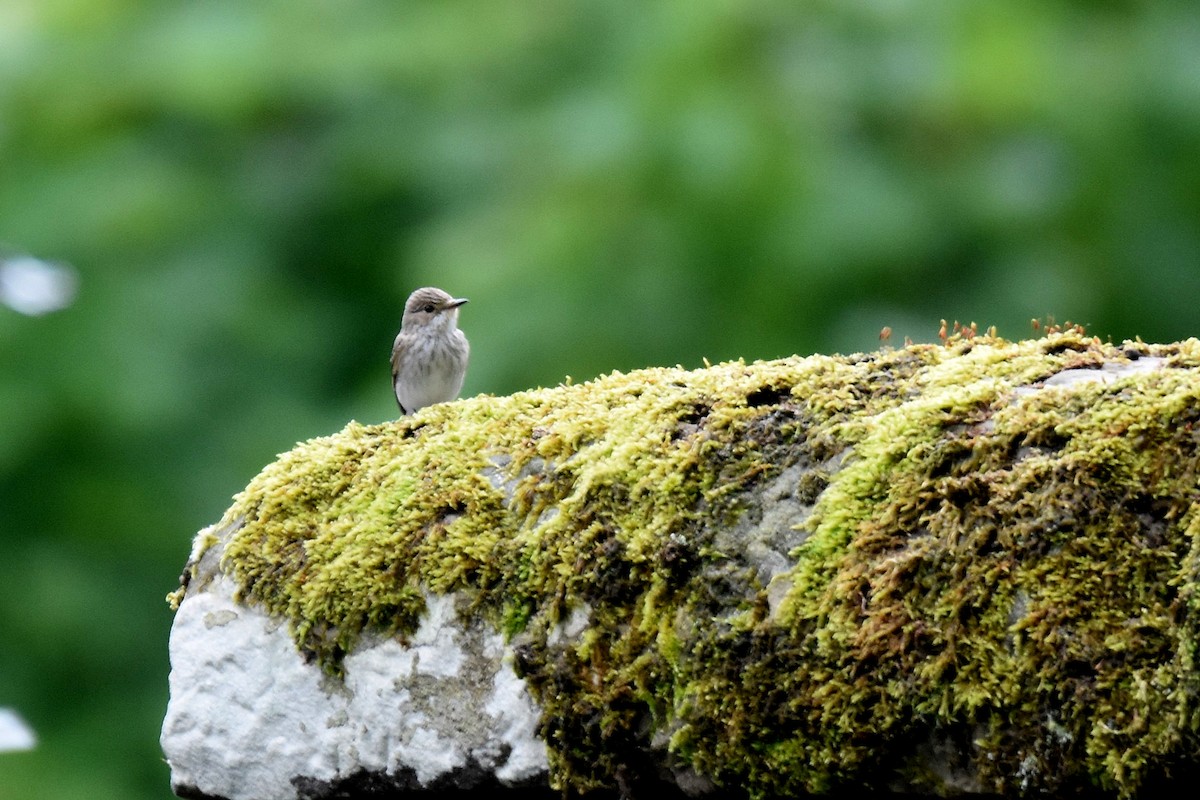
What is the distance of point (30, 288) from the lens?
2812 millimetres

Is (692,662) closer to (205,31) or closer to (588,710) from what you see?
(588,710)

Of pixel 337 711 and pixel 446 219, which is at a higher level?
pixel 446 219

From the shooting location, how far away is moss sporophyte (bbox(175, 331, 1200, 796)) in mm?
2402

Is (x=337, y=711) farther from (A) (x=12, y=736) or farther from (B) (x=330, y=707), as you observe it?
(A) (x=12, y=736)

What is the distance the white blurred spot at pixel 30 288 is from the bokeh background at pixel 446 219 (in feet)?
17.2

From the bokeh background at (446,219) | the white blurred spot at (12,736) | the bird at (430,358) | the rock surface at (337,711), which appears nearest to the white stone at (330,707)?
the rock surface at (337,711)

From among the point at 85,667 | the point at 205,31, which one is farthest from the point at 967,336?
the point at 85,667

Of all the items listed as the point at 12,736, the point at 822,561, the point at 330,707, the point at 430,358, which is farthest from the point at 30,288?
the point at 430,358

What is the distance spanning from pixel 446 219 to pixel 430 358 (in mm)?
5921

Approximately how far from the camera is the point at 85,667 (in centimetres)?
1241

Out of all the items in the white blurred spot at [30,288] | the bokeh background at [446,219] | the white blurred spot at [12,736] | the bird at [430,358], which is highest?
the bokeh background at [446,219]

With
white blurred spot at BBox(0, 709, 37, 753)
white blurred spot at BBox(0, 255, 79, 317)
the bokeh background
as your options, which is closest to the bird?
the bokeh background

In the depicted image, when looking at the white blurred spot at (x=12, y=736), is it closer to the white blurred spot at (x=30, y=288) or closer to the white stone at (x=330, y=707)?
the white stone at (x=330, y=707)

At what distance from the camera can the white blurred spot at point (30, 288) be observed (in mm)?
2732
